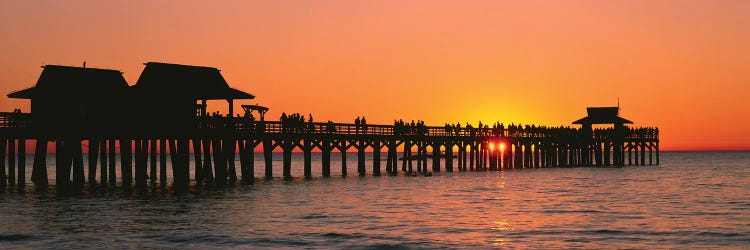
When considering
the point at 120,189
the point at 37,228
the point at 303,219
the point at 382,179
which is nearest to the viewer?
the point at 37,228

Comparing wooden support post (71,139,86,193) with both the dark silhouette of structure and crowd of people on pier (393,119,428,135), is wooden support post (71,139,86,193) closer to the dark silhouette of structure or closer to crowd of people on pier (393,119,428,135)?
the dark silhouette of structure

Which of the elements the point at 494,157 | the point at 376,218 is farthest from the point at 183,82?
the point at 494,157

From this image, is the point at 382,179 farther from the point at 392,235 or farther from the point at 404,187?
the point at 392,235

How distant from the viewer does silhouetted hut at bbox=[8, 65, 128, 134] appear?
149 feet

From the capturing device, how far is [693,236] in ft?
90.3

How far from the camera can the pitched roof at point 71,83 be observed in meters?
45.9

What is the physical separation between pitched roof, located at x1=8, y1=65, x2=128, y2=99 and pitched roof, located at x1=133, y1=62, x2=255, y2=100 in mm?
1575

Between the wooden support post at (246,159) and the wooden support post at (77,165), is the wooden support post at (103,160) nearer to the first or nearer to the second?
the wooden support post at (77,165)

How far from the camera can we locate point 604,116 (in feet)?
297

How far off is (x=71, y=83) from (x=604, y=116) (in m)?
55.8

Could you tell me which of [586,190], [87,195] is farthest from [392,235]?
[586,190]

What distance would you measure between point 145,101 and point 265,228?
21233 millimetres

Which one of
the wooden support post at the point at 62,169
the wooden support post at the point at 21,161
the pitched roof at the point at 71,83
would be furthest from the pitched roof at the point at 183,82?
Answer: the wooden support post at the point at 21,161

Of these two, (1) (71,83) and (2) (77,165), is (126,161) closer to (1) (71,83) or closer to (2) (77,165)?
(2) (77,165)
